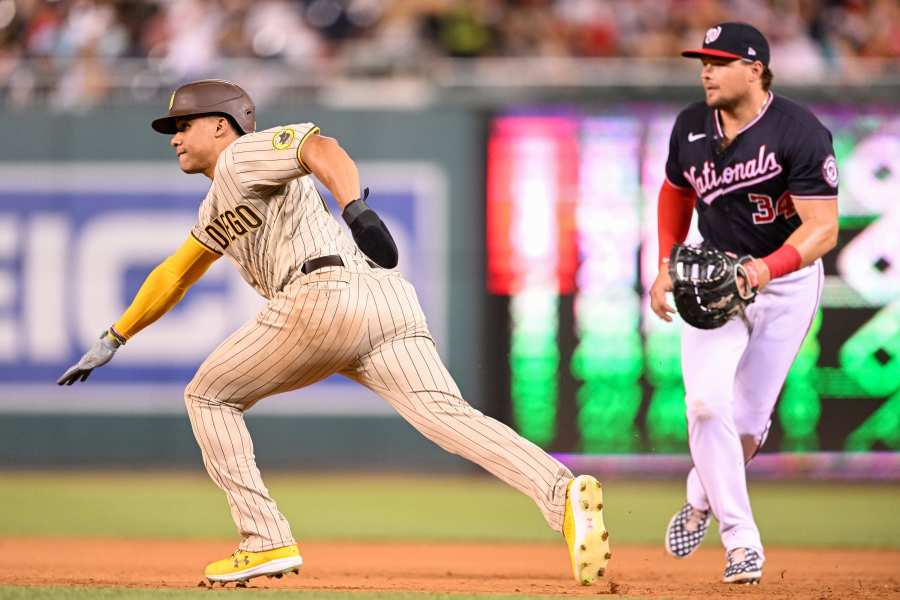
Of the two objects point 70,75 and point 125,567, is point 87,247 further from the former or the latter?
point 125,567

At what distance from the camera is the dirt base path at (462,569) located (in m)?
5.21

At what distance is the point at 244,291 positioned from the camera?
10.4m

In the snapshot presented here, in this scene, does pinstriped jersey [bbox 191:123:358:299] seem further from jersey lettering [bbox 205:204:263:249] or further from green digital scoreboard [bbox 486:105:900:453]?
green digital scoreboard [bbox 486:105:900:453]

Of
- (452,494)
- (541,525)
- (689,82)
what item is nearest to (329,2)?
(689,82)

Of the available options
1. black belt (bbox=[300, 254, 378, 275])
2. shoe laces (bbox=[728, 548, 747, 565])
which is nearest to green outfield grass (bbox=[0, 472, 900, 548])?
shoe laces (bbox=[728, 548, 747, 565])

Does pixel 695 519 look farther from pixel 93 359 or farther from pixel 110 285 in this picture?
Result: pixel 110 285

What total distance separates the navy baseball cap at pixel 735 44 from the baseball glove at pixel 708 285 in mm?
741

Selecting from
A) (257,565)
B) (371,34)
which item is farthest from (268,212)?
(371,34)

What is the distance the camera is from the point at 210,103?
16.2ft

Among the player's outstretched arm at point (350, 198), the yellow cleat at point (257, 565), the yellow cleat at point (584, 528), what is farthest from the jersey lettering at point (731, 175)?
the yellow cleat at point (257, 565)

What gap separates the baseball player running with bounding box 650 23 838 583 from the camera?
5.15 meters

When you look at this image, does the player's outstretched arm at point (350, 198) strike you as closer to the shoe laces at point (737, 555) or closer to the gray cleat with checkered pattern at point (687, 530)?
the shoe laces at point (737, 555)

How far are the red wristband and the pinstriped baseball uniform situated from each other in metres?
1.08

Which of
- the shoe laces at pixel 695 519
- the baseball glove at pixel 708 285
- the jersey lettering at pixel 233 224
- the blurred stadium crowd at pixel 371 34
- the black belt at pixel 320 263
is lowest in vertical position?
the shoe laces at pixel 695 519
